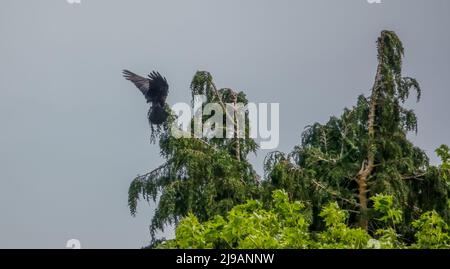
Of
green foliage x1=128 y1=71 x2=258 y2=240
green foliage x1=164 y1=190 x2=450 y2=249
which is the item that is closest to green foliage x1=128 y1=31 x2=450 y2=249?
green foliage x1=128 y1=71 x2=258 y2=240

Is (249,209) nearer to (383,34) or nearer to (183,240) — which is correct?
(183,240)

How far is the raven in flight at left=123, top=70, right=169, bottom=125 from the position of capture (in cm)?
1427

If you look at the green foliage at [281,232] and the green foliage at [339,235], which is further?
the green foliage at [339,235]

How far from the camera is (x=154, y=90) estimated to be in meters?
14.3

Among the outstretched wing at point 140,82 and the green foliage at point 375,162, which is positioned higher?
the outstretched wing at point 140,82

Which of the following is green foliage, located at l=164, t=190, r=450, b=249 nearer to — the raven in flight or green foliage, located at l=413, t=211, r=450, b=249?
green foliage, located at l=413, t=211, r=450, b=249

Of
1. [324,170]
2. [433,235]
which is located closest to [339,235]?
[433,235]

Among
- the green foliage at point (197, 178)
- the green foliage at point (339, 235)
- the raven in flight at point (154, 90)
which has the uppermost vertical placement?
the raven in flight at point (154, 90)

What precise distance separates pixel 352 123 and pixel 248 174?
5.60 ft

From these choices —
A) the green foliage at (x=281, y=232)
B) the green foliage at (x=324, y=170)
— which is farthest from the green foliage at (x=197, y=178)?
the green foliage at (x=281, y=232)

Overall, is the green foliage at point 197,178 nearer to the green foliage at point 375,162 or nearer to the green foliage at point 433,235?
the green foliage at point 375,162

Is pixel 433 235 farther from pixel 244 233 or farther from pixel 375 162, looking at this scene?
pixel 375 162

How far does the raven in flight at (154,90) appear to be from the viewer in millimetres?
14273
